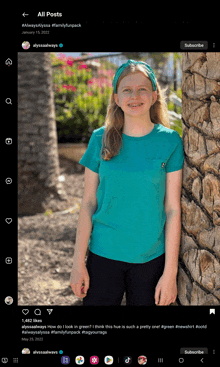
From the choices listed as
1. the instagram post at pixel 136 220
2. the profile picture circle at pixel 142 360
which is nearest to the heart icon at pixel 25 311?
the instagram post at pixel 136 220

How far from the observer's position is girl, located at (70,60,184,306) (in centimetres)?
180

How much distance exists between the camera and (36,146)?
5426 millimetres

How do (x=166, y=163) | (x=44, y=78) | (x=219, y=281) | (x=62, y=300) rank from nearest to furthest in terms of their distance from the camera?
(x=219, y=281), (x=166, y=163), (x=62, y=300), (x=44, y=78)

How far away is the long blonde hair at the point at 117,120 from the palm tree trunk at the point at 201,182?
21cm

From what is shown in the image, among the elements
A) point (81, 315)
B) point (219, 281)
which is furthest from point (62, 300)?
point (219, 281)

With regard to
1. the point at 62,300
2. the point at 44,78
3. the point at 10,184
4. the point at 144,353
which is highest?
the point at 44,78

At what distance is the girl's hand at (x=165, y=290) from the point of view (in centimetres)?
181

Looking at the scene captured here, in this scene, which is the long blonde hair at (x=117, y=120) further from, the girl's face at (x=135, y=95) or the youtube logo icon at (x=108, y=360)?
the youtube logo icon at (x=108, y=360)

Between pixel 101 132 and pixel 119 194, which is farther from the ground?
pixel 101 132

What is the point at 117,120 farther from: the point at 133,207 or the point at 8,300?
the point at 8,300

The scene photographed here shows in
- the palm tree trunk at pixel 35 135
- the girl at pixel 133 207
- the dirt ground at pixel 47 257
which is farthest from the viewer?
the palm tree trunk at pixel 35 135
